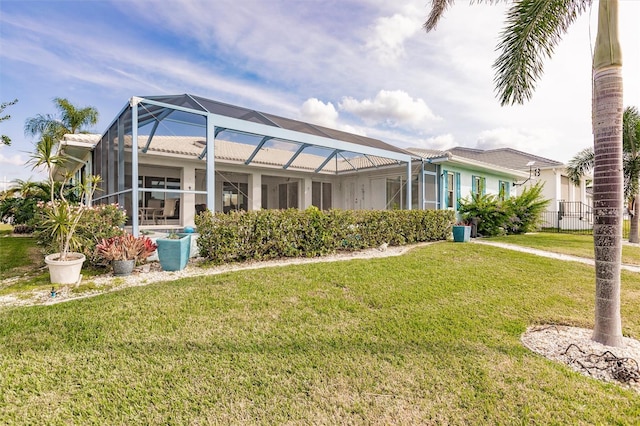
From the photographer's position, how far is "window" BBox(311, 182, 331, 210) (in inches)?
684

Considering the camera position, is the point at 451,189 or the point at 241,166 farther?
the point at 451,189

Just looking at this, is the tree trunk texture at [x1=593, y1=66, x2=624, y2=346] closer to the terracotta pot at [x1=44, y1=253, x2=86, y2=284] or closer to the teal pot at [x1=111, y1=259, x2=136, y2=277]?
the teal pot at [x1=111, y1=259, x2=136, y2=277]

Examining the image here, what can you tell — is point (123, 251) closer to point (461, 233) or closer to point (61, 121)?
point (461, 233)

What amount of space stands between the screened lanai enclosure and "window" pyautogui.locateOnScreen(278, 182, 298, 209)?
0.05m

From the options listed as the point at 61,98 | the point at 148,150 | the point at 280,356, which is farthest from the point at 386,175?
the point at 61,98

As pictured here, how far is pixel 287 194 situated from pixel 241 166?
12.2 feet

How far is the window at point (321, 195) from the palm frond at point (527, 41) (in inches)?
482

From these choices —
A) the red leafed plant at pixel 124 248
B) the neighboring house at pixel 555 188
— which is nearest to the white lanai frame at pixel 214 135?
the red leafed plant at pixel 124 248

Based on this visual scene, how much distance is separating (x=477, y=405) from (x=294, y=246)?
5468 mm

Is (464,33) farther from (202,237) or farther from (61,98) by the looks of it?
(61,98)

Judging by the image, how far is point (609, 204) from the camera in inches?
127

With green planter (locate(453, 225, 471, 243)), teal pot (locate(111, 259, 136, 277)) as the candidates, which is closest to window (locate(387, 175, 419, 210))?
green planter (locate(453, 225, 471, 243))

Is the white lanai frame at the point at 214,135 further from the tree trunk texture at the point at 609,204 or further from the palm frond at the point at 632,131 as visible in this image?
the palm frond at the point at 632,131

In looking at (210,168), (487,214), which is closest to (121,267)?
(210,168)
